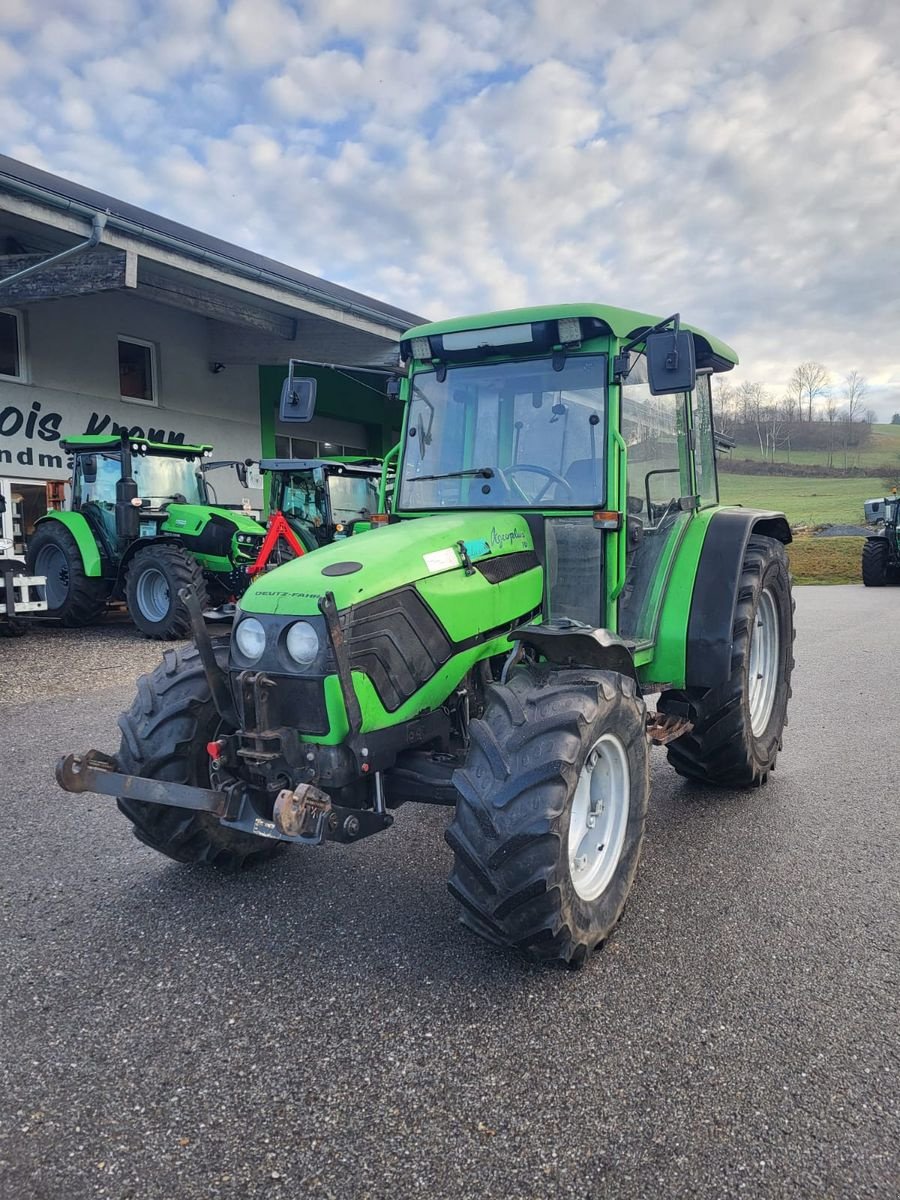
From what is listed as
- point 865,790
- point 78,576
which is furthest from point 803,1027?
point 78,576

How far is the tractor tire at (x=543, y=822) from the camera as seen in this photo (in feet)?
8.27

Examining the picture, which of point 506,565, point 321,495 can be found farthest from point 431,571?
point 321,495

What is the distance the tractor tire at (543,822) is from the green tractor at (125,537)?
8088 millimetres

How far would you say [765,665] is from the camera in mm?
4918

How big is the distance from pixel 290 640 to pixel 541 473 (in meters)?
1.48

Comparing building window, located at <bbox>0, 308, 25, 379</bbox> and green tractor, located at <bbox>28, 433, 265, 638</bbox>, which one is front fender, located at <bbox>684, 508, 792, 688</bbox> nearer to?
green tractor, located at <bbox>28, 433, 265, 638</bbox>

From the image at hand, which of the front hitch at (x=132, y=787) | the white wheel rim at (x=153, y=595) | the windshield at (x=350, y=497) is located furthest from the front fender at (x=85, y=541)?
the front hitch at (x=132, y=787)

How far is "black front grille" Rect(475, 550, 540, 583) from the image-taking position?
3.37 meters

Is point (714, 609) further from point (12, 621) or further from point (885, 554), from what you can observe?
point (885, 554)

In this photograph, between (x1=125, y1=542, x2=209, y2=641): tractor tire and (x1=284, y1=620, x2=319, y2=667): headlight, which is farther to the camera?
(x1=125, y1=542, x2=209, y2=641): tractor tire

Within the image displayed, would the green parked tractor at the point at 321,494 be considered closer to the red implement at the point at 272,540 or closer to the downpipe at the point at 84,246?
the red implement at the point at 272,540

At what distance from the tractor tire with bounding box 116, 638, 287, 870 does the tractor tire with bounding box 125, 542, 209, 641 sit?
6617 mm

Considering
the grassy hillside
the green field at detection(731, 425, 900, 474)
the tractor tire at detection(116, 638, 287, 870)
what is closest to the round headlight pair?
the tractor tire at detection(116, 638, 287, 870)

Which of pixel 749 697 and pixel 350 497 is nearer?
pixel 749 697
